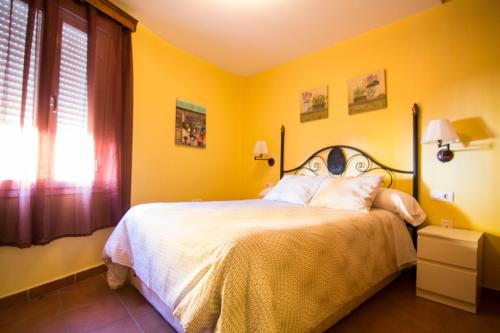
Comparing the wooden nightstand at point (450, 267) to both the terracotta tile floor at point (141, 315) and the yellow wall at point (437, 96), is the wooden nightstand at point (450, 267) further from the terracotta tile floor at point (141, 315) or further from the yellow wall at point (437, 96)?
the yellow wall at point (437, 96)

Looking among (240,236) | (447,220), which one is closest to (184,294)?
(240,236)

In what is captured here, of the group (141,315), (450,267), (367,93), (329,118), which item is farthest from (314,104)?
(141,315)

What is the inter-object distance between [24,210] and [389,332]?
8.17ft

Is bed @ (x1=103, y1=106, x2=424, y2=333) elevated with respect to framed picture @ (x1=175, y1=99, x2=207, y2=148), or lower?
lower

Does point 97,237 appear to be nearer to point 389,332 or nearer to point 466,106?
point 389,332

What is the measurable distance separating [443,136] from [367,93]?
892mm

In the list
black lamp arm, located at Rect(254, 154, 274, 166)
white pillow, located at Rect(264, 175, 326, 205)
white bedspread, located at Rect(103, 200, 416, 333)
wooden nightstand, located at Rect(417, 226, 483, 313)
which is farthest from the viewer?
black lamp arm, located at Rect(254, 154, 274, 166)

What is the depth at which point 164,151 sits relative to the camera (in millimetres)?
2680

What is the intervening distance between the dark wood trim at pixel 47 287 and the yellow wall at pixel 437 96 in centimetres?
257

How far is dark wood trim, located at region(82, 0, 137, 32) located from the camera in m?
1.99

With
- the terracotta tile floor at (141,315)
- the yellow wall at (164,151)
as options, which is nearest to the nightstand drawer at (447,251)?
the terracotta tile floor at (141,315)

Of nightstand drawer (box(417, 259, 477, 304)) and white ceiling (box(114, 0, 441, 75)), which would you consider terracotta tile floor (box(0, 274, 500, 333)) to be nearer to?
nightstand drawer (box(417, 259, 477, 304))

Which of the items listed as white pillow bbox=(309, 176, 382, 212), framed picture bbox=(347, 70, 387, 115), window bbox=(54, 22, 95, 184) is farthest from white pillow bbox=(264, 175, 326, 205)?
window bbox=(54, 22, 95, 184)

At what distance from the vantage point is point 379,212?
71.0 inches
